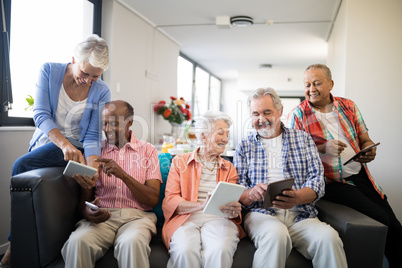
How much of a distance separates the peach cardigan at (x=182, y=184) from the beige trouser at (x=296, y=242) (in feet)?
0.61

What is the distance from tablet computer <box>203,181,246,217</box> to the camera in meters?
1.40

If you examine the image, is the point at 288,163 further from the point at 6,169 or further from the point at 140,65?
the point at 140,65

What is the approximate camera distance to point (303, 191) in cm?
170

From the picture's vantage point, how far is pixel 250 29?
16.1 feet

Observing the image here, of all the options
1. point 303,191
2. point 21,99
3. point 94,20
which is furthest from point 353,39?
point 21,99

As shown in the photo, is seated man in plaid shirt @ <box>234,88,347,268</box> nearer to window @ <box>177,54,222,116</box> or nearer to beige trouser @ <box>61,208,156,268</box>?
beige trouser @ <box>61,208,156,268</box>

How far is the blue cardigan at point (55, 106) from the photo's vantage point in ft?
5.98

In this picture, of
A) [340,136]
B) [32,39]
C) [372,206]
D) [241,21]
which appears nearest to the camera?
[372,206]

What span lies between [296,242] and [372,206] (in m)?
0.58

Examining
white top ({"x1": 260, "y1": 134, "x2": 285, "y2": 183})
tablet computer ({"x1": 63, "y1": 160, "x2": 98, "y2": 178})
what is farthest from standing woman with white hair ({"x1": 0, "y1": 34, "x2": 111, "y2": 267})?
white top ({"x1": 260, "y1": 134, "x2": 285, "y2": 183})

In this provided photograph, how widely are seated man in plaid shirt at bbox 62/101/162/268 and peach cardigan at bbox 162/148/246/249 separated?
0.29 ft

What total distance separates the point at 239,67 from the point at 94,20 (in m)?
4.98

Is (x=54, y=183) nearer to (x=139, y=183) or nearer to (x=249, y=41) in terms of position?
(x=139, y=183)

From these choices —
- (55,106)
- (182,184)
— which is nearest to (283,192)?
(182,184)
